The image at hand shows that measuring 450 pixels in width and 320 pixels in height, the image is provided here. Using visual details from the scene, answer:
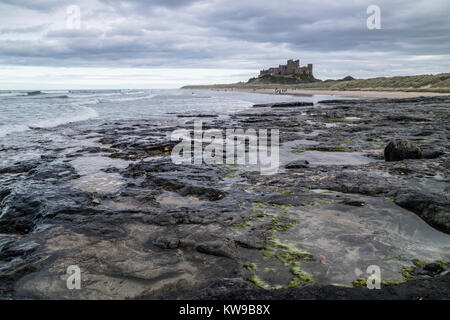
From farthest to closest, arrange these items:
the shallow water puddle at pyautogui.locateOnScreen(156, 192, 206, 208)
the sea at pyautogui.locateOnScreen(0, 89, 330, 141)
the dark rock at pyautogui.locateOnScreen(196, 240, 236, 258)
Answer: the sea at pyautogui.locateOnScreen(0, 89, 330, 141), the shallow water puddle at pyautogui.locateOnScreen(156, 192, 206, 208), the dark rock at pyautogui.locateOnScreen(196, 240, 236, 258)

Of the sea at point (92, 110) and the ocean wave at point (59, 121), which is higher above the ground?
the sea at point (92, 110)

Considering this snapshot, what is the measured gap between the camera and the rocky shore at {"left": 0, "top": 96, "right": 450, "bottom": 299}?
321 centimetres

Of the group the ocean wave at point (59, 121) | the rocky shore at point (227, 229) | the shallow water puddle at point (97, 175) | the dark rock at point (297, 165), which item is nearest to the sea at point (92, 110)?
the ocean wave at point (59, 121)

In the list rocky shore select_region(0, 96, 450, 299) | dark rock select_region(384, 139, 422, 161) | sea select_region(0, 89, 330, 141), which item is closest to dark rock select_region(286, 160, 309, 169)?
rocky shore select_region(0, 96, 450, 299)

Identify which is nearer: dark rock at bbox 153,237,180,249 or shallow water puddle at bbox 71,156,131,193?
dark rock at bbox 153,237,180,249

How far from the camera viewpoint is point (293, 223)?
470 cm

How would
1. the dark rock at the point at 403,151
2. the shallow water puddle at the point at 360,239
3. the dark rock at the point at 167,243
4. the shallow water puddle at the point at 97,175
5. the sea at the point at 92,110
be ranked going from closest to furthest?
the shallow water puddle at the point at 360,239 → the dark rock at the point at 167,243 → the shallow water puddle at the point at 97,175 → the dark rock at the point at 403,151 → the sea at the point at 92,110

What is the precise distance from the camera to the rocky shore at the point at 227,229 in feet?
10.5

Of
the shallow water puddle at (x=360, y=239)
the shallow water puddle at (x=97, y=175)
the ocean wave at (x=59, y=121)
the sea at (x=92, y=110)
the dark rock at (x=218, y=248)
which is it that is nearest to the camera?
the shallow water puddle at (x=360, y=239)

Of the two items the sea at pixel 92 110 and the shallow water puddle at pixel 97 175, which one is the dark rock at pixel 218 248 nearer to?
the shallow water puddle at pixel 97 175

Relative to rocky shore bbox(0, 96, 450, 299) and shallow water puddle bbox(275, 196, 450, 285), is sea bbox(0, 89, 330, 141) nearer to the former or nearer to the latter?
rocky shore bbox(0, 96, 450, 299)

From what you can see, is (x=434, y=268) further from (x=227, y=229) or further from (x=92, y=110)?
(x=92, y=110)

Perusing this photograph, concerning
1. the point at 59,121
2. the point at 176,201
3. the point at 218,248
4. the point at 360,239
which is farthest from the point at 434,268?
the point at 59,121

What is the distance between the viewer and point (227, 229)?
14.9ft
